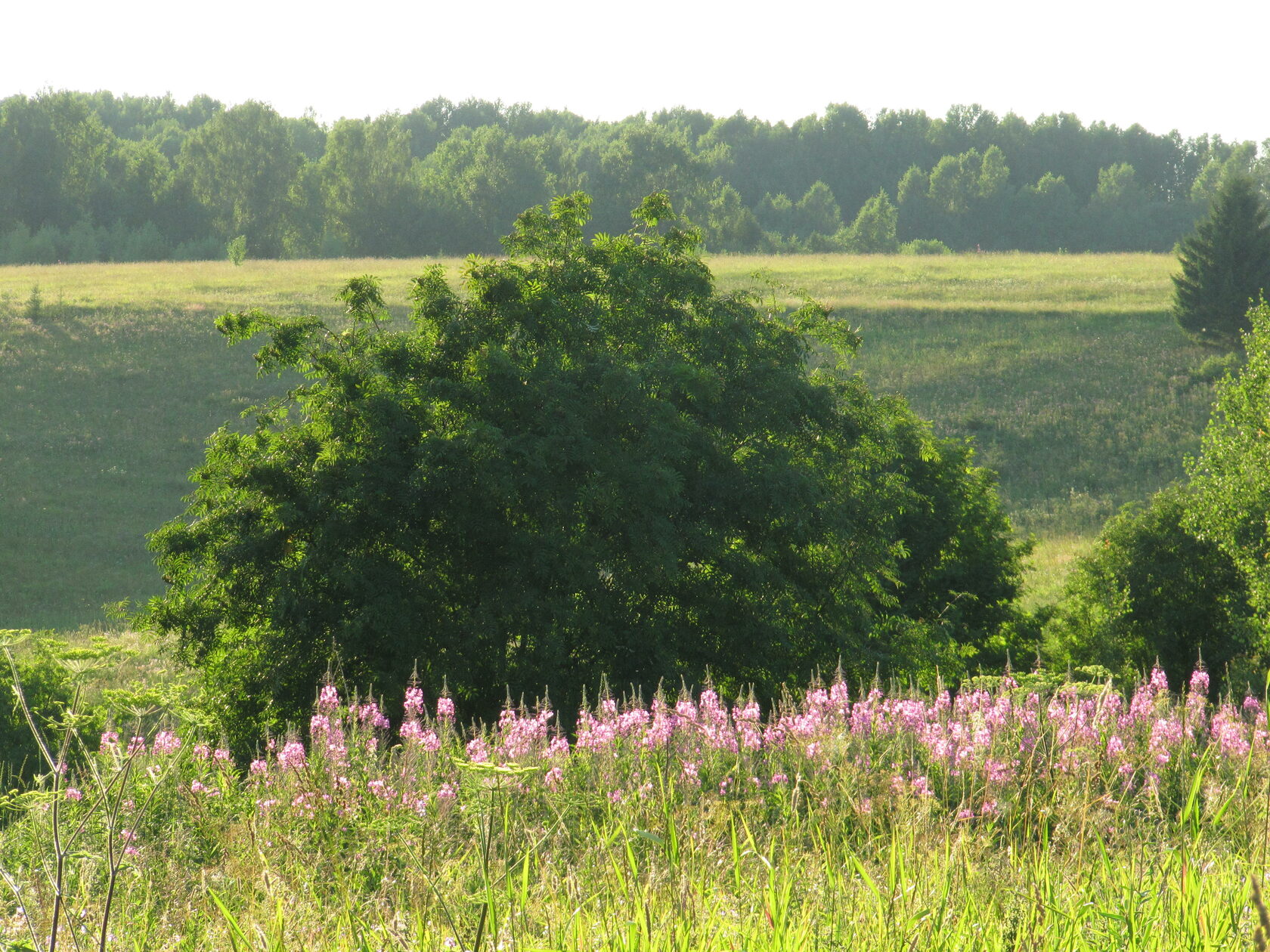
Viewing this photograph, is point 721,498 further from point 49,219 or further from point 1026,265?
point 49,219

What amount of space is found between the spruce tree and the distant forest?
84.5 feet

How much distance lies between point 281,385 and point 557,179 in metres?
68.0

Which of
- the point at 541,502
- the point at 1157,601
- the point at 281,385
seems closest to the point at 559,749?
the point at 541,502

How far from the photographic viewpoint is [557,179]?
11362 cm

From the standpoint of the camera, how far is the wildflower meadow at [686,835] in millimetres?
3254

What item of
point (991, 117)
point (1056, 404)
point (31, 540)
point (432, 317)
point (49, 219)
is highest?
point (991, 117)

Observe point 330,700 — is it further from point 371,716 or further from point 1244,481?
point 1244,481

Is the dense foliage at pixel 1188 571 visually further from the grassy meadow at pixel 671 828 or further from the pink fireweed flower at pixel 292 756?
the pink fireweed flower at pixel 292 756

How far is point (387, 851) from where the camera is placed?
14.9 feet

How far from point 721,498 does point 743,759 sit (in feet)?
29.8

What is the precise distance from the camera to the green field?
37188 mm

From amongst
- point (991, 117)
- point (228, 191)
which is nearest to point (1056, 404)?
point (228, 191)

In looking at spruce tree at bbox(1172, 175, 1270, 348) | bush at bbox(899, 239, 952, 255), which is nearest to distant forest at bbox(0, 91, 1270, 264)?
bush at bbox(899, 239, 952, 255)

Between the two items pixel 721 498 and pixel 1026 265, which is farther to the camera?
pixel 1026 265
